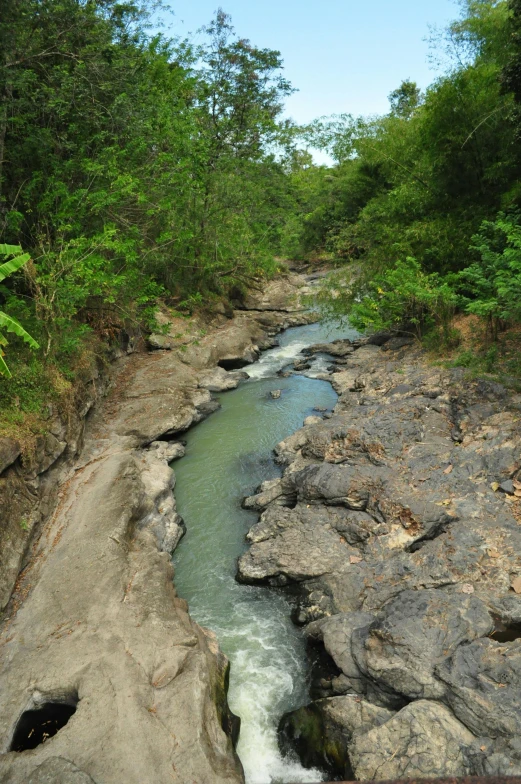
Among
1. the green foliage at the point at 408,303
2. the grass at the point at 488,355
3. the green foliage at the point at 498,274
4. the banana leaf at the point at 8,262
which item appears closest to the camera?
the banana leaf at the point at 8,262

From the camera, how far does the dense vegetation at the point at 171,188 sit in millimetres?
12578

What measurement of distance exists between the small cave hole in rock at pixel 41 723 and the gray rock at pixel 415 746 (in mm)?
3914

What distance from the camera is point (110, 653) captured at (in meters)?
7.26

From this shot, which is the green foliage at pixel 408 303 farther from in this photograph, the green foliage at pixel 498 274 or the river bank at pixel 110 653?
the river bank at pixel 110 653

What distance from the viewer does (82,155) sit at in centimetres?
1448

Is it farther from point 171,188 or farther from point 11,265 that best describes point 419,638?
point 171,188

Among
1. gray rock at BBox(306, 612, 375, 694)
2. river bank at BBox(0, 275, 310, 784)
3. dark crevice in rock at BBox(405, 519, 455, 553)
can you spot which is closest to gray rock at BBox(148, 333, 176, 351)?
river bank at BBox(0, 275, 310, 784)

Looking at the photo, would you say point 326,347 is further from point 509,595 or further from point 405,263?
→ point 509,595

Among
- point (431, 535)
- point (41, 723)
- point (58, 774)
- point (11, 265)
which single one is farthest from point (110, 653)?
point (11, 265)

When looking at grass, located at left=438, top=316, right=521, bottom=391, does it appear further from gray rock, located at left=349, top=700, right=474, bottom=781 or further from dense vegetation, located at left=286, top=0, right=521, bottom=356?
gray rock, located at left=349, top=700, right=474, bottom=781

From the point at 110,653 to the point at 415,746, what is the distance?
4.30 m

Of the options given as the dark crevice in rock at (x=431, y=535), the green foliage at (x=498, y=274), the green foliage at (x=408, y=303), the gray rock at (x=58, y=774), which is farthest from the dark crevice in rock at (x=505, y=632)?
the green foliage at (x=408, y=303)

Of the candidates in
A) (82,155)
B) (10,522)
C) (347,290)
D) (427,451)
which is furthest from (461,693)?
(347,290)

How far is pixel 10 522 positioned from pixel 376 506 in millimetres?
7233
